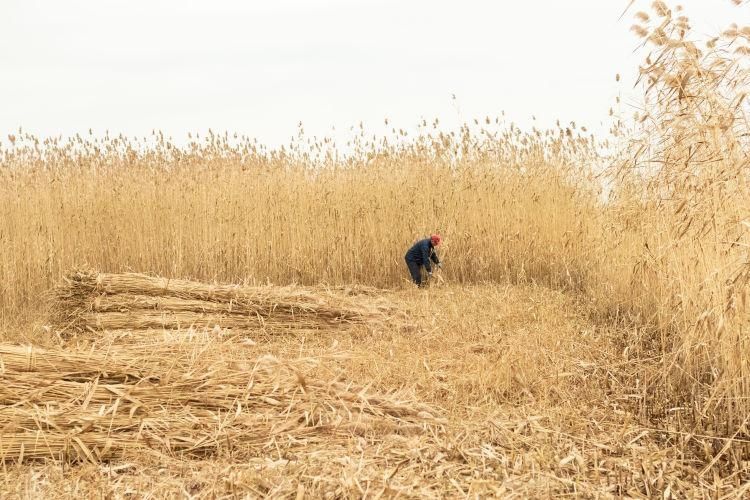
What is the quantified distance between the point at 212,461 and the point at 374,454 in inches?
24.7

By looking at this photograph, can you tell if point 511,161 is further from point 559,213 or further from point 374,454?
point 374,454

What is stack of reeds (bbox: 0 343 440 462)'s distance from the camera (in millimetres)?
2721

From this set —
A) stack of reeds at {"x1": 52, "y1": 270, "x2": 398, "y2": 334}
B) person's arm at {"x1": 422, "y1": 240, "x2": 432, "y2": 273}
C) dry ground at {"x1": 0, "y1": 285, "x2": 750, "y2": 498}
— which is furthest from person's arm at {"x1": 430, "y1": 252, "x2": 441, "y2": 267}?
dry ground at {"x1": 0, "y1": 285, "x2": 750, "y2": 498}

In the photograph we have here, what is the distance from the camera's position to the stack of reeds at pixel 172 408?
107 inches

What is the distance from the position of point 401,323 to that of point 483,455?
2787 mm

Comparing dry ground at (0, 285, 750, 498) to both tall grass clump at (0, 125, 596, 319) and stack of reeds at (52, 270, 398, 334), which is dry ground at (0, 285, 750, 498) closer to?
stack of reeds at (52, 270, 398, 334)

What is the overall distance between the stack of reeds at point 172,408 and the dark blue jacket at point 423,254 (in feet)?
12.9

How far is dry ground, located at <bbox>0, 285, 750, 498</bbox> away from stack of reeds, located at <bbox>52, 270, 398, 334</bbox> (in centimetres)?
96

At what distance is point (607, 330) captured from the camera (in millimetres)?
5273

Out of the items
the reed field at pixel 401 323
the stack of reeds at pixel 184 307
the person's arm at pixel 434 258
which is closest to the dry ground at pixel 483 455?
the reed field at pixel 401 323

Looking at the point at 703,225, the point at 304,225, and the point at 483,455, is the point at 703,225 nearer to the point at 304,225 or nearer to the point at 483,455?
the point at 483,455

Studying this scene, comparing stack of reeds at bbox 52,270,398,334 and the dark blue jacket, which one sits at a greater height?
the dark blue jacket

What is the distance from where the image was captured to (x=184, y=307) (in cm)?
524

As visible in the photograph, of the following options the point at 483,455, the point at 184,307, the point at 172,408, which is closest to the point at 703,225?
the point at 483,455
